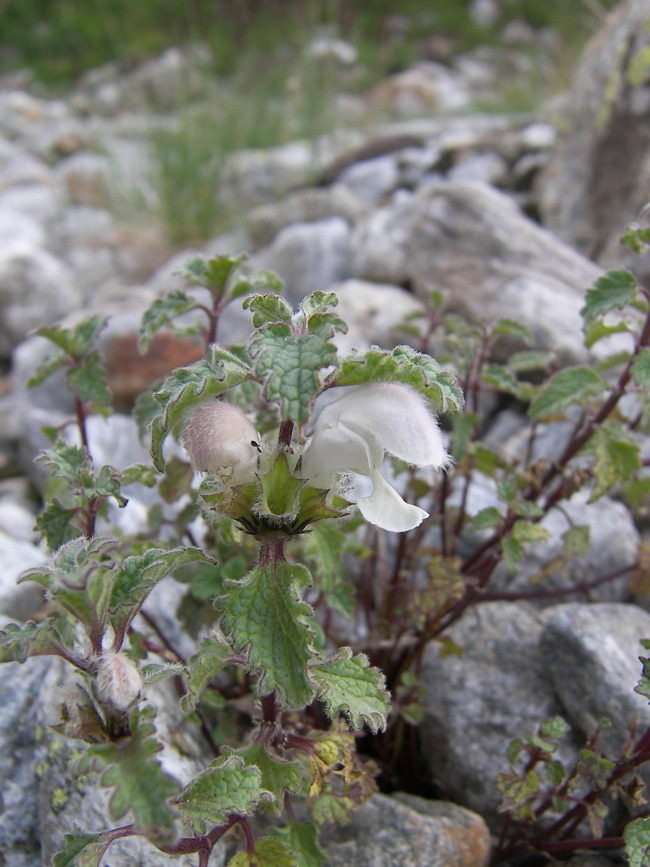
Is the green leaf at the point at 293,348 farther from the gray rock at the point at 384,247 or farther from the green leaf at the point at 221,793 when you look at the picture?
the gray rock at the point at 384,247

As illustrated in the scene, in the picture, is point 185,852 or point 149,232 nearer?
point 185,852

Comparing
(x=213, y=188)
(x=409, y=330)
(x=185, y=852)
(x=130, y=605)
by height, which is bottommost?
(x=213, y=188)

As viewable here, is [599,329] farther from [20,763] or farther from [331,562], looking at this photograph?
[20,763]

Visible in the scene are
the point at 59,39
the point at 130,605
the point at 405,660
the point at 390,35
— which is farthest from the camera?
the point at 390,35

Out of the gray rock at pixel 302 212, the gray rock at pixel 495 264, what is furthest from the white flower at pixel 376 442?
the gray rock at pixel 302 212

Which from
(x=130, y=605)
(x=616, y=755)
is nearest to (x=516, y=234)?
(x=616, y=755)

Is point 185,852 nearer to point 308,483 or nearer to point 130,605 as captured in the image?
point 130,605

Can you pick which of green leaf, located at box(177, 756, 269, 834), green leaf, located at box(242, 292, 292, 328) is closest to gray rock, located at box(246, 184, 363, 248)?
green leaf, located at box(242, 292, 292, 328)

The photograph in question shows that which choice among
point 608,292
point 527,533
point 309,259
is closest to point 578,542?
point 527,533

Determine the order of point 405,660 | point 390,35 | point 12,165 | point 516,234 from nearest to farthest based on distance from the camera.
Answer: point 405,660 → point 516,234 → point 12,165 → point 390,35
